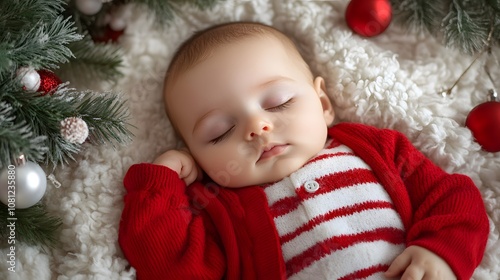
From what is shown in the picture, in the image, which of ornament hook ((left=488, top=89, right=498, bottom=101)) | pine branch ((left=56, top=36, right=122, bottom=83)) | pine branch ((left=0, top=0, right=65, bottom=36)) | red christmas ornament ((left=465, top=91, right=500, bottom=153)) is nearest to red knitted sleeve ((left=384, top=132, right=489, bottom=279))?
red christmas ornament ((left=465, top=91, right=500, bottom=153))

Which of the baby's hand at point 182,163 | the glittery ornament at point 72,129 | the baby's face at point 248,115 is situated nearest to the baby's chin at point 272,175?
the baby's face at point 248,115

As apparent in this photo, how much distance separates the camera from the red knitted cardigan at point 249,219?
3.65 feet

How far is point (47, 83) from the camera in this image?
1.08 metres

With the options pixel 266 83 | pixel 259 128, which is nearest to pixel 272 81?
pixel 266 83

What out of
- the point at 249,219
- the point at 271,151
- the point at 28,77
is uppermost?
the point at 28,77

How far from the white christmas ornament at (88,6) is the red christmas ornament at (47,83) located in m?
0.26

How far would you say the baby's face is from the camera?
1.19 metres

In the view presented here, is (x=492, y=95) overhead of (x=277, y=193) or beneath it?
overhead

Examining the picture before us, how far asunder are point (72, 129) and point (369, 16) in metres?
0.76

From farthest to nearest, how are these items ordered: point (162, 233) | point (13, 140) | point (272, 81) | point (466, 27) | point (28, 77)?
point (466, 27) < point (272, 81) < point (162, 233) < point (28, 77) < point (13, 140)

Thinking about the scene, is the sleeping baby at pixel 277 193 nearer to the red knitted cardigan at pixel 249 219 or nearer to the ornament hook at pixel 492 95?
the red knitted cardigan at pixel 249 219

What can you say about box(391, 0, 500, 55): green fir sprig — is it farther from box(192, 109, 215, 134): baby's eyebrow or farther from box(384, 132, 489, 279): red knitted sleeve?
box(192, 109, 215, 134): baby's eyebrow

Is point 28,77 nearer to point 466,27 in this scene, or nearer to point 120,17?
point 120,17

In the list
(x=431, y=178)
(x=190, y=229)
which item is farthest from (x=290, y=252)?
(x=431, y=178)
